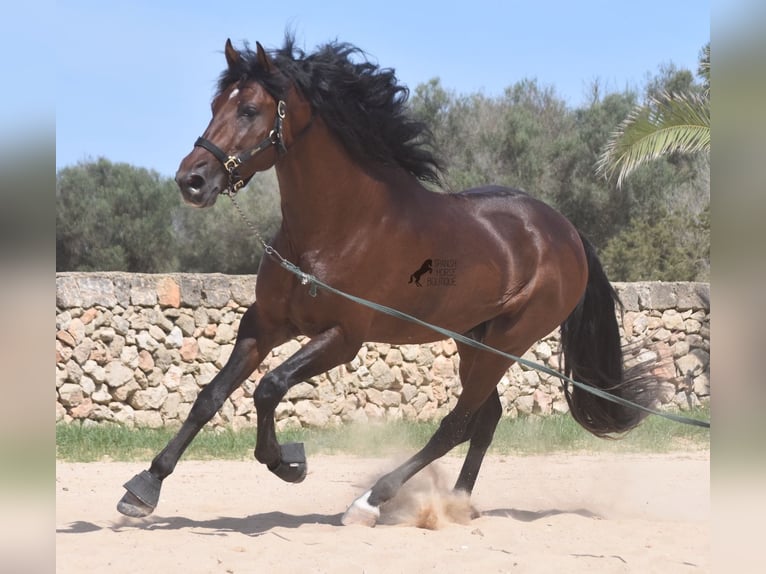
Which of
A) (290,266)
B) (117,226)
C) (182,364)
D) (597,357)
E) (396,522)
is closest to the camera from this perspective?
(290,266)

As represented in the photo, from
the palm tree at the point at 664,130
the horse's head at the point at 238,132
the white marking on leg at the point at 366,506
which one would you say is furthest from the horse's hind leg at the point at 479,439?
the palm tree at the point at 664,130

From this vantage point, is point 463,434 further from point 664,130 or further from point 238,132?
point 664,130

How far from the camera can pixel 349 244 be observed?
4.97m

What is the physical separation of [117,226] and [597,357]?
1843 cm

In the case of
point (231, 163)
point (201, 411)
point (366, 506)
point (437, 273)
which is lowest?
point (366, 506)

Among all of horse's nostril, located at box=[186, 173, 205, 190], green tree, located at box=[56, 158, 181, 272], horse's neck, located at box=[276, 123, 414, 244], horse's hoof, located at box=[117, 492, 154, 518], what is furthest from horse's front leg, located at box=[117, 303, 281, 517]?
green tree, located at box=[56, 158, 181, 272]

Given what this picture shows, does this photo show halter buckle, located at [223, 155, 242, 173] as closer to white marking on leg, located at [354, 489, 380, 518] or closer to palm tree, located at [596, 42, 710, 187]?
white marking on leg, located at [354, 489, 380, 518]

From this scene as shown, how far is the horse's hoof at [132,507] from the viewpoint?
4617 millimetres

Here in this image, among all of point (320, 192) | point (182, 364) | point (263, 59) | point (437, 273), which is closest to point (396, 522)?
point (437, 273)

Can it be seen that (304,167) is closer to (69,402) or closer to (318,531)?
(318,531)

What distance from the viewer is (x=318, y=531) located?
16.4 feet

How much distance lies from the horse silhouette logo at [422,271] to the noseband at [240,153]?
38.2 inches

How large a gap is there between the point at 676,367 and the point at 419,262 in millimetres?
7908
